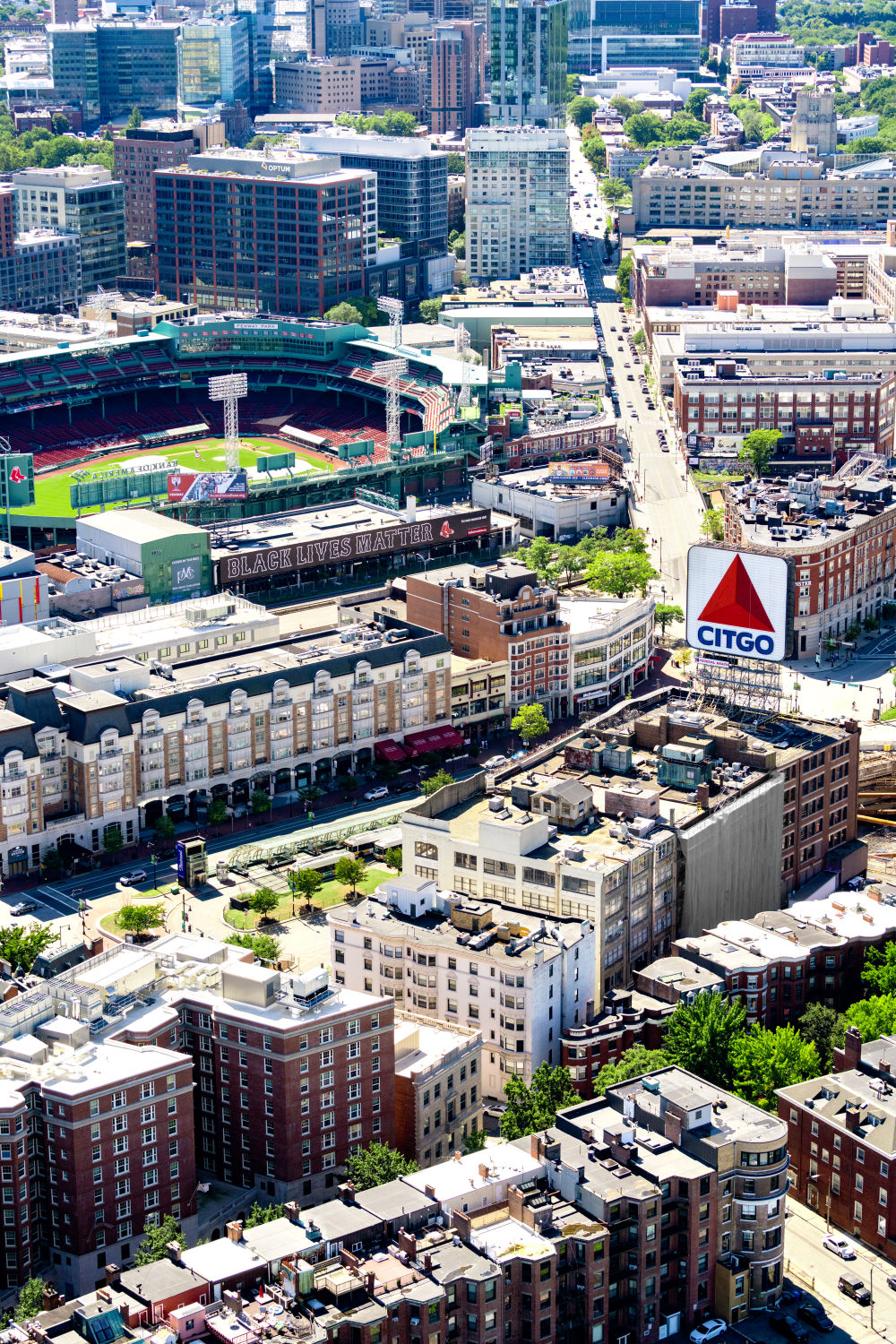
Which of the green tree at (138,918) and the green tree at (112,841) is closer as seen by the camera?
the green tree at (138,918)

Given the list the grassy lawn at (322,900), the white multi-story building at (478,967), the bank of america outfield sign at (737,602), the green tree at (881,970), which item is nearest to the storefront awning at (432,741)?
the grassy lawn at (322,900)

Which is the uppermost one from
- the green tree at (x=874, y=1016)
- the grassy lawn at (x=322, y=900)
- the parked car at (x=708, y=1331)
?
the green tree at (x=874, y=1016)

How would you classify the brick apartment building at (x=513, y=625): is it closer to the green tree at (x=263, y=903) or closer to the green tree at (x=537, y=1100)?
the green tree at (x=263, y=903)

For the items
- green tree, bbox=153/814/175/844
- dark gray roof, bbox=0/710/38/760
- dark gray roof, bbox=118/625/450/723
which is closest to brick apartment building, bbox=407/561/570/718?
dark gray roof, bbox=118/625/450/723

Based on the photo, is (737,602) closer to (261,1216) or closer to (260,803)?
(260,803)

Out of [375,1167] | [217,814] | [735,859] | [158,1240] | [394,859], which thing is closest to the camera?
[158,1240]

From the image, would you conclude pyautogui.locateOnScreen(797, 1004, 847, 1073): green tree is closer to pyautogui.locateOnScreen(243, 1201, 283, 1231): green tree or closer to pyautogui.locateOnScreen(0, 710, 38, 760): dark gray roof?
pyautogui.locateOnScreen(243, 1201, 283, 1231): green tree

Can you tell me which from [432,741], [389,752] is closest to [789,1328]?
[389,752]

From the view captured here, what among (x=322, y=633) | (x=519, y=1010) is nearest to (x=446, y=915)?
(x=519, y=1010)
